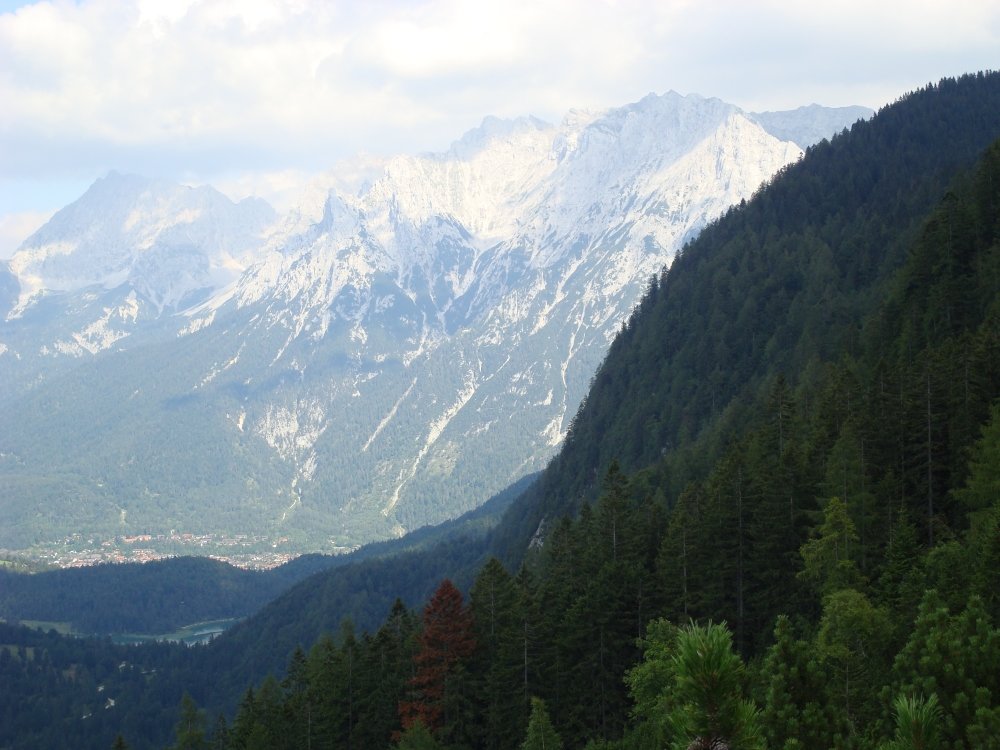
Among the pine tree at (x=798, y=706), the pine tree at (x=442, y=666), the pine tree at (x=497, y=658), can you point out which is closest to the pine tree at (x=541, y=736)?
the pine tree at (x=497, y=658)

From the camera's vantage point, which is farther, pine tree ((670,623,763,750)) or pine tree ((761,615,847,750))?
pine tree ((761,615,847,750))

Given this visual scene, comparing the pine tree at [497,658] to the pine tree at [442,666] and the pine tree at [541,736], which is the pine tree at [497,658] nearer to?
the pine tree at [442,666]

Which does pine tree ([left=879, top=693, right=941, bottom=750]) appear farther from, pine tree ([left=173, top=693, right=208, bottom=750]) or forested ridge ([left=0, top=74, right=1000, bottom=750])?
pine tree ([left=173, top=693, right=208, bottom=750])

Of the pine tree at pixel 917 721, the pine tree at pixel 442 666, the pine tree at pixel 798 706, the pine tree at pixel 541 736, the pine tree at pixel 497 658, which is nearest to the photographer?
the pine tree at pixel 917 721

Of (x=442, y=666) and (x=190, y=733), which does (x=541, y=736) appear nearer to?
(x=442, y=666)

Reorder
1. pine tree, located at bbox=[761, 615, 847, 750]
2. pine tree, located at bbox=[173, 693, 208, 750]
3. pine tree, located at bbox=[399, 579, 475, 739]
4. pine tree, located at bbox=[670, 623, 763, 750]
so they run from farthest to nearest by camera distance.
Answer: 1. pine tree, located at bbox=[173, 693, 208, 750]
2. pine tree, located at bbox=[399, 579, 475, 739]
3. pine tree, located at bbox=[761, 615, 847, 750]
4. pine tree, located at bbox=[670, 623, 763, 750]

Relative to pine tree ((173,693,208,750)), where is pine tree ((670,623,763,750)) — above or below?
above

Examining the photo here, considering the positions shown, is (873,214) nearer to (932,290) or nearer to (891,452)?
(932,290)

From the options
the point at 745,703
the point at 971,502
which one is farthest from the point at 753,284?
the point at 745,703

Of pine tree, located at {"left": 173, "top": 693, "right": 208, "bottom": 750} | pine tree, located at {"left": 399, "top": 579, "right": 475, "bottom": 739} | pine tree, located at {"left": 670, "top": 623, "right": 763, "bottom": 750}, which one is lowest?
pine tree, located at {"left": 173, "top": 693, "right": 208, "bottom": 750}

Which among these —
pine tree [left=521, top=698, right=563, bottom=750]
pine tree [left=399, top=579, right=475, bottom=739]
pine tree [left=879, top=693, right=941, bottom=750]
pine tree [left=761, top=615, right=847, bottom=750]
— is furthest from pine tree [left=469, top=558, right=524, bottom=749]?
pine tree [left=879, top=693, right=941, bottom=750]

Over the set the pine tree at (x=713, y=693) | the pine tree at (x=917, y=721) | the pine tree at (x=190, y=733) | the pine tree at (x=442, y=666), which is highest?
the pine tree at (x=713, y=693)

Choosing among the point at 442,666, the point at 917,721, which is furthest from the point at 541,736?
the point at 917,721

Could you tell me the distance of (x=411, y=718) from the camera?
71875mm
